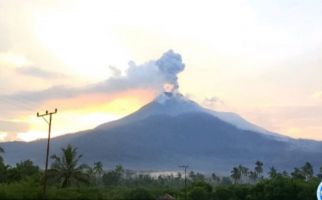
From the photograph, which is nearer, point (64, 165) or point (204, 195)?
point (64, 165)

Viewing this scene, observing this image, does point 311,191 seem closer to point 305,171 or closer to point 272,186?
point 272,186

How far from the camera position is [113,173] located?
166 meters

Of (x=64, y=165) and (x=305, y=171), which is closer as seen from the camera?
(x=64, y=165)

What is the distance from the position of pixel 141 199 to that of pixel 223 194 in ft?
59.0

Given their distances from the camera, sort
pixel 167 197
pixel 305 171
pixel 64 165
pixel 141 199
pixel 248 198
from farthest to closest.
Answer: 1. pixel 305 171
2. pixel 248 198
3. pixel 141 199
4. pixel 64 165
5. pixel 167 197

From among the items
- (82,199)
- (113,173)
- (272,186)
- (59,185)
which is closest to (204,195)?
(272,186)

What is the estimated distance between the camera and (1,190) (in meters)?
66.5

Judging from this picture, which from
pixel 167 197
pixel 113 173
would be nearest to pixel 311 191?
pixel 167 197

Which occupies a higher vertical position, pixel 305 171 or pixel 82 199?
pixel 305 171

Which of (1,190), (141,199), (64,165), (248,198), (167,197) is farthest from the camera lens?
(248,198)

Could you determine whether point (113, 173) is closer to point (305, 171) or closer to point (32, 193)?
point (305, 171)

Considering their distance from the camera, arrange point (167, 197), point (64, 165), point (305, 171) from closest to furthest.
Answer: point (167, 197), point (64, 165), point (305, 171)

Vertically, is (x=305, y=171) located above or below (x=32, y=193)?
above

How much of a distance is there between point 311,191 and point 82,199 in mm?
47449
